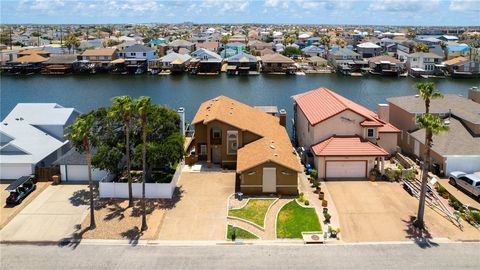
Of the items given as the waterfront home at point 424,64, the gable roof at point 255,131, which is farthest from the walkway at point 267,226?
the waterfront home at point 424,64

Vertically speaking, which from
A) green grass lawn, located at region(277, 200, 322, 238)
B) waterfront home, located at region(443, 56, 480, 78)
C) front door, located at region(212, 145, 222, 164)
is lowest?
green grass lawn, located at region(277, 200, 322, 238)

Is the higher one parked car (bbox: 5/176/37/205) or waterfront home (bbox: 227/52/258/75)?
waterfront home (bbox: 227/52/258/75)

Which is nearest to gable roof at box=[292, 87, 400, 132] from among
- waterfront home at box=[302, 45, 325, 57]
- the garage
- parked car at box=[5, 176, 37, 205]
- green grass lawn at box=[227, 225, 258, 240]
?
the garage

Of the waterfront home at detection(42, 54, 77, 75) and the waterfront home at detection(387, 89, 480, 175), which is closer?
the waterfront home at detection(387, 89, 480, 175)

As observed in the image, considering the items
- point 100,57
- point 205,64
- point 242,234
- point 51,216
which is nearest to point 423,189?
point 242,234

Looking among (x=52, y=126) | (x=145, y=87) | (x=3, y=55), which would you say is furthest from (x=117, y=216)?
(x=3, y=55)

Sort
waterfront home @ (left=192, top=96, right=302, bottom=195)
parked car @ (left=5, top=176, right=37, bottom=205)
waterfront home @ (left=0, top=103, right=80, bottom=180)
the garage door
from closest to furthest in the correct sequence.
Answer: parked car @ (left=5, top=176, right=37, bottom=205) → waterfront home @ (left=192, top=96, right=302, bottom=195) → the garage door → waterfront home @ (left=0, top=103, right=80, bottom=180)

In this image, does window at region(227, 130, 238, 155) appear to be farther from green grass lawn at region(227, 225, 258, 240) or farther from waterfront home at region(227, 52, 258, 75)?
waterfront home at region(227, 52, 258, 75)

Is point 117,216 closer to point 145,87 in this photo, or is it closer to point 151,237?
point 151,237
